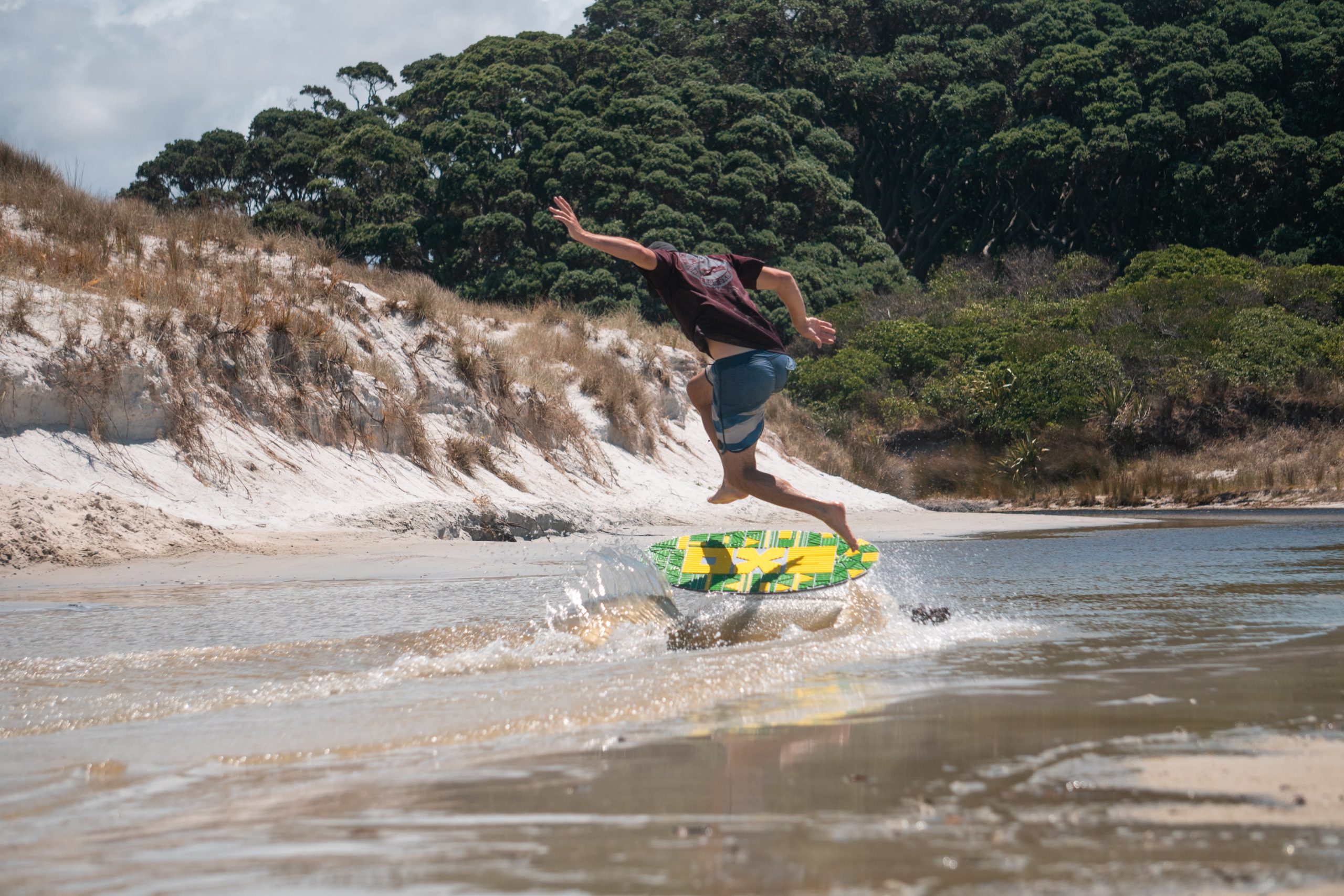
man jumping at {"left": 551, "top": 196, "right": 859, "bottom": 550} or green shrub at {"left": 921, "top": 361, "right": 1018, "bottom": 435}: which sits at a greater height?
man jumping at {"left": 551, "top": 196, "right": 859, "bottom": 550}

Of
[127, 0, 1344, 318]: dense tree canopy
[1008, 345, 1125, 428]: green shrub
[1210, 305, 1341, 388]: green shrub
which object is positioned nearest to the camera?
[1210, 305, 1341, 388]: green shrub

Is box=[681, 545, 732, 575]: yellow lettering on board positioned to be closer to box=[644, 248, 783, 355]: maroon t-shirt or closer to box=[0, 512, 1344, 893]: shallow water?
box=[0, 512, 1344, 893]: shallow water

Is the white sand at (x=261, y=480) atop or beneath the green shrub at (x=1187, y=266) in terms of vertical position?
beneath

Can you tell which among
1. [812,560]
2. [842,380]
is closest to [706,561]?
[812,560]

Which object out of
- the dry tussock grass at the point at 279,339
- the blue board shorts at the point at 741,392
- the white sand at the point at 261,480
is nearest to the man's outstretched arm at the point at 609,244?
the blue board shorts at the point at 741,392

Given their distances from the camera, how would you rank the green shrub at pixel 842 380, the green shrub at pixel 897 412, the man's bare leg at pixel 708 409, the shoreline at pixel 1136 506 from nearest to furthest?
1. the man's bare leg at pixel 708 409
2. the shoreline at pixel 1136 506
3. the green shrub at pixel 897 412
4. the green shrub at pixel 842 380

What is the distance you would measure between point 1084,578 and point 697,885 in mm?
6090

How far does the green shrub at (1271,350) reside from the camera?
2422cm

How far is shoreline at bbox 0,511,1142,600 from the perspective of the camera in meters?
6.75

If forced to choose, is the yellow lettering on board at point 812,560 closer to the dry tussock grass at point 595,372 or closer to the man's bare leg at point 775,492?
the man's bare leg at point 775,492

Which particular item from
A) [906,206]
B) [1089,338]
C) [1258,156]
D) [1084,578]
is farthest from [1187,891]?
[906,206]

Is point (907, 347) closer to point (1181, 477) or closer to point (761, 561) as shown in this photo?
point (1181, 477)

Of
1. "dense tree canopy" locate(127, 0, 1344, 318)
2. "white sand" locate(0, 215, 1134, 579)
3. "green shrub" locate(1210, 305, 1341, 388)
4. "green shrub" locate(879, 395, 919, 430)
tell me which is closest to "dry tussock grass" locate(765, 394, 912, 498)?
"green shrub" locate(879, 395, 919, 430)

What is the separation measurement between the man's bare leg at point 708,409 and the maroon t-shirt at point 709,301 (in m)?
0.21
